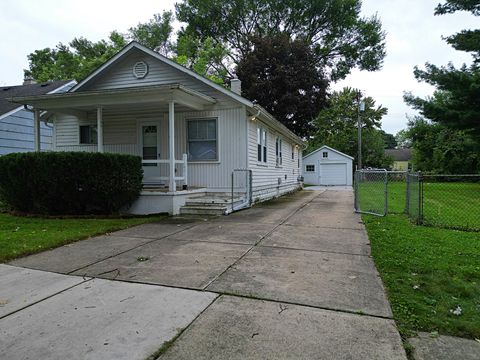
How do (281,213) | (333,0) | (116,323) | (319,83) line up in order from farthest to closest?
(333,0), (319,83), (281,213), (116,323)

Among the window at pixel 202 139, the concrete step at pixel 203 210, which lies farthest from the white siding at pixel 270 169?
the concrete step at pixel 203 210

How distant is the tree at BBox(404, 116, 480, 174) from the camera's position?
30.2 m

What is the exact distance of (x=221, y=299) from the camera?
3.31 m

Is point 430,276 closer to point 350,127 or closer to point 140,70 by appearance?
point 140,70

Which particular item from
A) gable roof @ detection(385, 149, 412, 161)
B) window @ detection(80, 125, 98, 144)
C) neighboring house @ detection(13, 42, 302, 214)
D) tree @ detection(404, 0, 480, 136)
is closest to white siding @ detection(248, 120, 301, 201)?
neighboring house @ detection(13, 42, 302, 214)

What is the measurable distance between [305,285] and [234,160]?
747cm

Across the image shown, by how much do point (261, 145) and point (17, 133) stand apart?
1065 cm

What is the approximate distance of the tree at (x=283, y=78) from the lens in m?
23.4

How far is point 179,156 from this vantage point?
37.1 feet

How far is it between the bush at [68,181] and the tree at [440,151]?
27.8 meters

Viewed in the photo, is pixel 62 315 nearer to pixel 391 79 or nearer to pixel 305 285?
pixel 305 285

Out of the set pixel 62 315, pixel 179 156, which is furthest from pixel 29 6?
pixel 62 315

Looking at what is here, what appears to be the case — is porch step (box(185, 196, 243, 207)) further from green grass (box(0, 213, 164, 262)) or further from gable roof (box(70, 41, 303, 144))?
gable roof (box(70, 41, 303, 144))

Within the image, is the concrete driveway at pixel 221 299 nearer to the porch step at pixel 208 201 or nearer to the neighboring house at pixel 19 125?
the porch step at pixel 208 201
